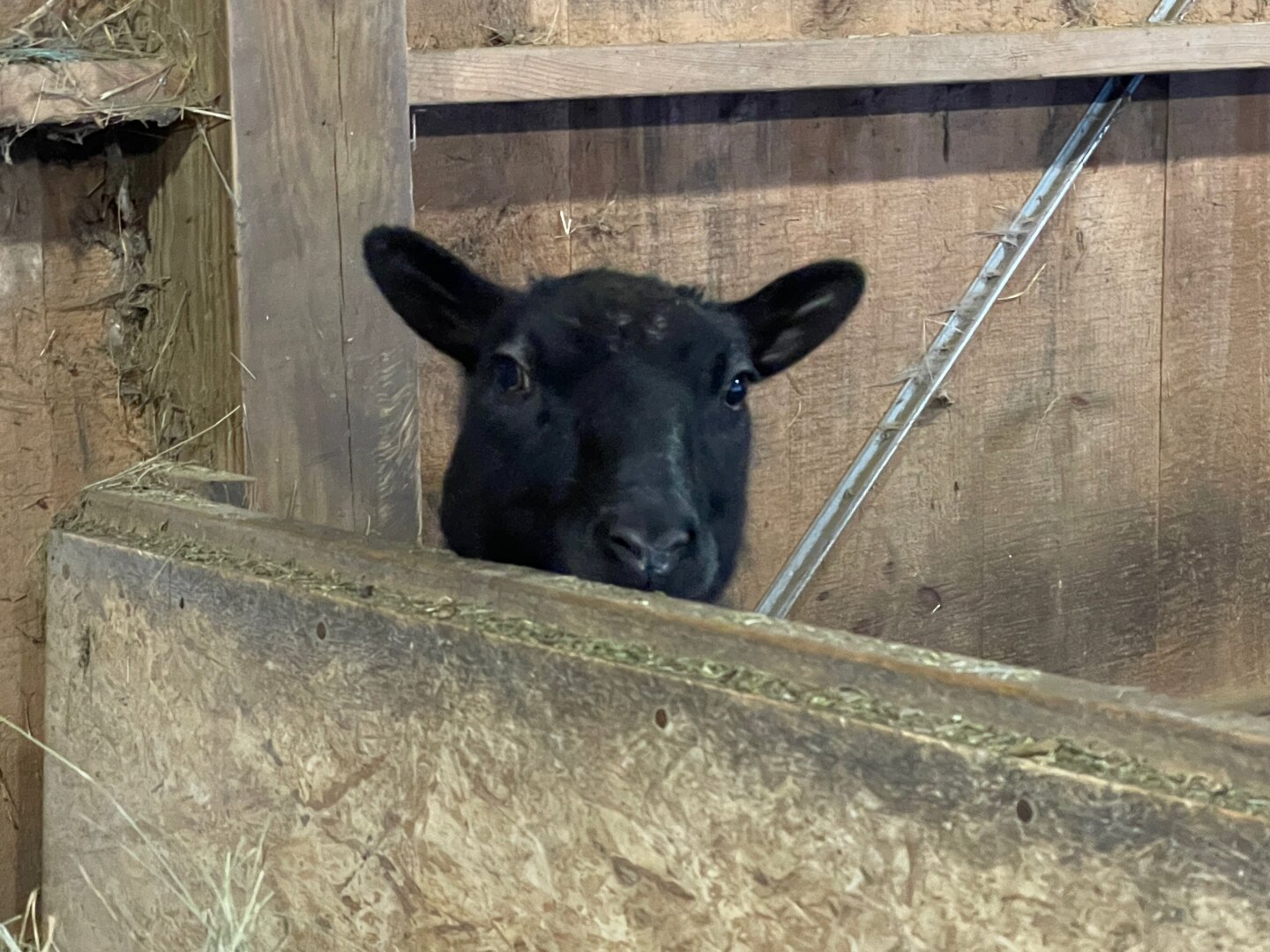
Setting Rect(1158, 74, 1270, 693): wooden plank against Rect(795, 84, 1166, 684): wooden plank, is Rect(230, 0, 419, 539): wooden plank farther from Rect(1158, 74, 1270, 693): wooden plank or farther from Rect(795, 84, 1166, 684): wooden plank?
Rect(1158, 74, 1270, 693): wooden plank

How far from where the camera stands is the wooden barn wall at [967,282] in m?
3.89

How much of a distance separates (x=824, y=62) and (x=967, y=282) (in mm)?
1002

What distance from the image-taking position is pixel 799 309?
3658mm

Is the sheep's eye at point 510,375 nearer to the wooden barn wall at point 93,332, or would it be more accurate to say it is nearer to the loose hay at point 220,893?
the wooden barn wall at point 93,332

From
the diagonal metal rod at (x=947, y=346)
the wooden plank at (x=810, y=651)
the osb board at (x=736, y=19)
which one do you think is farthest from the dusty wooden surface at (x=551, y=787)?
the diagonal metal rod at (x=947, y=346)

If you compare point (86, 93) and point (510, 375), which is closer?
point (86, 93)

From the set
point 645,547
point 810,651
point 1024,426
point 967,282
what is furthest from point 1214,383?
point 810,651

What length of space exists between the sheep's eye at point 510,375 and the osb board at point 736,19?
0.85 m

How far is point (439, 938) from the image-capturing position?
82.1 inches

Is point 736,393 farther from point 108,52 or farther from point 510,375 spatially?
point 108,52

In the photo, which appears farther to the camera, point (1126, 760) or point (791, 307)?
point (791, 307)

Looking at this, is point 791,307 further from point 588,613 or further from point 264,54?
point 588,613

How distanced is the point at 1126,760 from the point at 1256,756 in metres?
0.13

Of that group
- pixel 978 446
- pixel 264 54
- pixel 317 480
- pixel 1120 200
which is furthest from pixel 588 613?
pixel 1120 200
